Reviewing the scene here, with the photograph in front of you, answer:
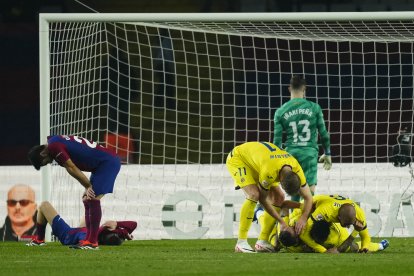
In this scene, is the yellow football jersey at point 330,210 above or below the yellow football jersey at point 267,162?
below

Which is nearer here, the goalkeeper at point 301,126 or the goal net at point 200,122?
the goalkeeper at point 301,126

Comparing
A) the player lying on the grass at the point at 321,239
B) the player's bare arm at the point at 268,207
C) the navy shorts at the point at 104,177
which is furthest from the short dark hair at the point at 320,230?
the navy shorts at the point at 104,177

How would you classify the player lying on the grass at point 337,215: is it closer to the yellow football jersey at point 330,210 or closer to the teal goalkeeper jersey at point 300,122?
the yellow football jersey at point 330,210

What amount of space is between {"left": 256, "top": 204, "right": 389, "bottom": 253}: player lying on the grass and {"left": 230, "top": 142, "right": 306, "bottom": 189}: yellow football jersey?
48cm

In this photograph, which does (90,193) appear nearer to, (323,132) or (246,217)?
(246,217)

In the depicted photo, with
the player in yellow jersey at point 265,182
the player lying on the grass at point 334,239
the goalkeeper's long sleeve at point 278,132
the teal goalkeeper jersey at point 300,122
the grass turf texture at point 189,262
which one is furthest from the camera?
the teal goalkeeper jersey at point 300,122

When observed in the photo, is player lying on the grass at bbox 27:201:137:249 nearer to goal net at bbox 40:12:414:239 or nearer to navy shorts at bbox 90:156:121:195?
navy shorts at bbox 90:156:121:195

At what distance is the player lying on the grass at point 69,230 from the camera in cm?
1276

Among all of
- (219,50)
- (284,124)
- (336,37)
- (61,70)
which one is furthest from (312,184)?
(219,50)

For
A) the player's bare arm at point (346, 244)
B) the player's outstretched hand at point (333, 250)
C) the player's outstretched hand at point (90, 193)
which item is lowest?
the player's outstretched hand at point (333, 250)

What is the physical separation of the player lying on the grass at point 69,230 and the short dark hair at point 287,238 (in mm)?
2162

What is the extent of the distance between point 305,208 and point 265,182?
43 centimetres

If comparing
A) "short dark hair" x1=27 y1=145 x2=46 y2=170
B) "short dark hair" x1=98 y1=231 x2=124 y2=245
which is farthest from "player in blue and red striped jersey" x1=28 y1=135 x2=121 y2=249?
"short dark hair" x1=98 y1=231 x2=124 y2=245

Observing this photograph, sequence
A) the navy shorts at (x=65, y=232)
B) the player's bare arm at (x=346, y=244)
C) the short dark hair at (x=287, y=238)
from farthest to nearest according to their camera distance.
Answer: the navy shorts at (x=65, y=232), the player's bare arm at (x=346, y=244), the short dark hair at (x=287, y=238)
